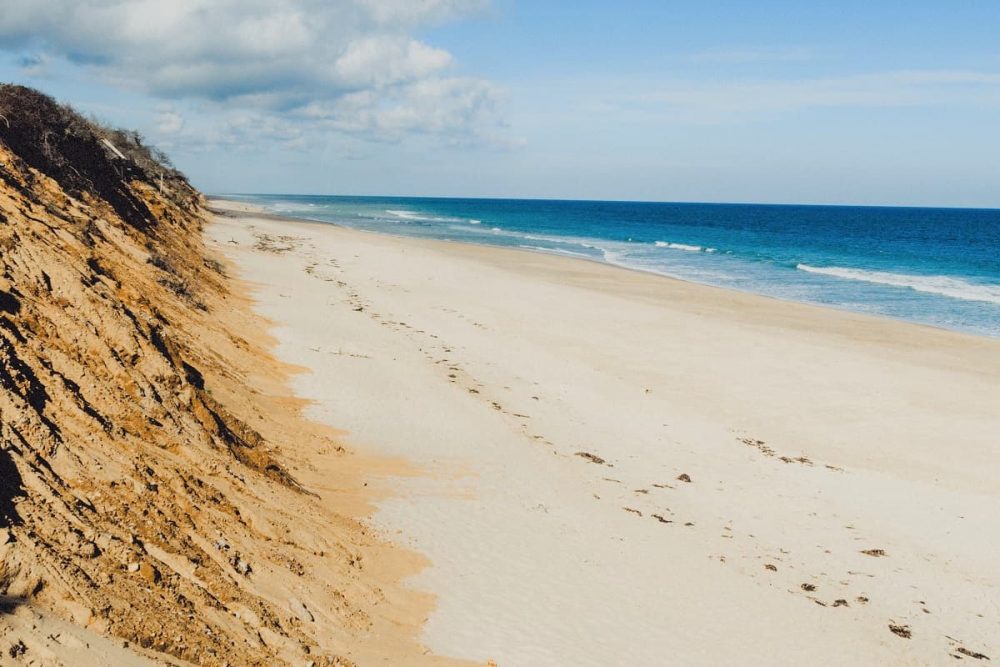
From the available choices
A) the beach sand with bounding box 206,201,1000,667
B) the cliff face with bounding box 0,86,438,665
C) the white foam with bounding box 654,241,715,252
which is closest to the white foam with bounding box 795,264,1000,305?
the white foam with bounding box 654,241,715,252

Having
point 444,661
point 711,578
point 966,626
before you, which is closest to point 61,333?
point 444,661

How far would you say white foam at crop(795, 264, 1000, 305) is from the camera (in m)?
38.4

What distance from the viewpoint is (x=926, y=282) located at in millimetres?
43531

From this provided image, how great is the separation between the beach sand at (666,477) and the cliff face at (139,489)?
122cm

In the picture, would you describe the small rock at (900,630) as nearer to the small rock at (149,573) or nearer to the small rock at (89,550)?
the small rock at (149,573)

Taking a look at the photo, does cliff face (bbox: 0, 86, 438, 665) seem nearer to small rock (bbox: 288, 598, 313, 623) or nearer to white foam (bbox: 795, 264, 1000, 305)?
small rock (bbox: 288, 598, 313, 623)

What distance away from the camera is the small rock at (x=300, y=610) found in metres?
5.93

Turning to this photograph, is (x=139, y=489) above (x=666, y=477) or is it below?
above

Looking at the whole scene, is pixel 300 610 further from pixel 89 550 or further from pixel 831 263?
pixel 831 263

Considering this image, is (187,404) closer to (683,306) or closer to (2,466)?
(2,466)

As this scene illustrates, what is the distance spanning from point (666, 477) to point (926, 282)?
40205mm

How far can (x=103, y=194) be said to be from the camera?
1966 centimetres

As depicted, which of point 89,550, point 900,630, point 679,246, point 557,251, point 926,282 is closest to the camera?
point 89,550

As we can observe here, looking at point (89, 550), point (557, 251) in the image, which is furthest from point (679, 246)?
point (89, 550)
